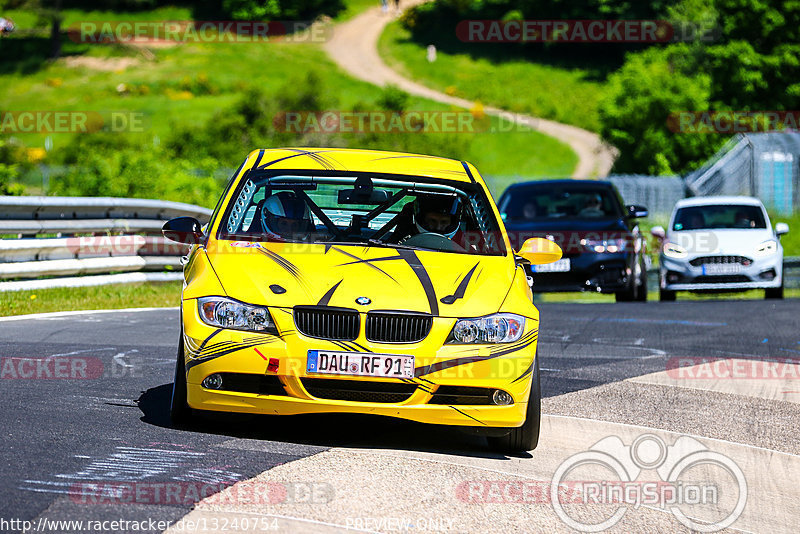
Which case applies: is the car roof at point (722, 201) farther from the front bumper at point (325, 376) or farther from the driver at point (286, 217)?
the front bumper at point (325, 376)

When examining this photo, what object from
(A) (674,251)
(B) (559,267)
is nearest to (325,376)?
(B) (559,267)

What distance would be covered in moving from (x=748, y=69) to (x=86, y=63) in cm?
5792

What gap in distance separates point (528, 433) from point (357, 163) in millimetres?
2295

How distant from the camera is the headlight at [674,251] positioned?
20.2m

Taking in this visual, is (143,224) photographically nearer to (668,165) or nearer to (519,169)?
(668,165)

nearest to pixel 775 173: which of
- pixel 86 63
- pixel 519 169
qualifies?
pixel 519 169

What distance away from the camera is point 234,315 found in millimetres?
6543

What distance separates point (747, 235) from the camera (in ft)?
66.3

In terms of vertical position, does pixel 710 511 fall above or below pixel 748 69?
below

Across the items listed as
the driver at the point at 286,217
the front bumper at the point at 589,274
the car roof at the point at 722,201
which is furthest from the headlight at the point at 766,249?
the driver at the point at 286,217

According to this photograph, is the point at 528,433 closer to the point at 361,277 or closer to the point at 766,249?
the point at 361,277

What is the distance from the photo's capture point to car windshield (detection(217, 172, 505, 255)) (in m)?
7.70

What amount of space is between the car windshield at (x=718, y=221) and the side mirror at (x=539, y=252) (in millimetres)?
13378

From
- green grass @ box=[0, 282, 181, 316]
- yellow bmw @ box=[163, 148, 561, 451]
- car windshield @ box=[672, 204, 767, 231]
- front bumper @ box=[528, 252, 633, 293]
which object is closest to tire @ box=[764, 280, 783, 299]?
car windshield @ box=[672, 204, 767, 231]
